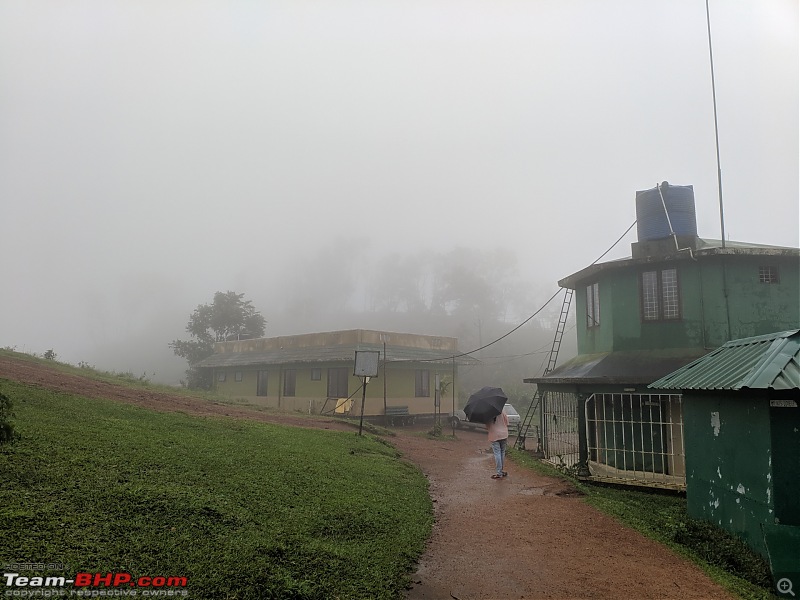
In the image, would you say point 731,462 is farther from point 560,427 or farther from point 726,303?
point 560,427

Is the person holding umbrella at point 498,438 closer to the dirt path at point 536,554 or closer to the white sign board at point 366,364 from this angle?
the dirt path at point 536,554

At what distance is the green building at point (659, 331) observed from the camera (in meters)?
12.5

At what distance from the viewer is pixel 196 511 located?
18.6ft

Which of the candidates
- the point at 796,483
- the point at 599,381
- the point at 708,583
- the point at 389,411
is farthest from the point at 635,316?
the point at 389,411

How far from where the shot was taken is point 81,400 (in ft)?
36.1

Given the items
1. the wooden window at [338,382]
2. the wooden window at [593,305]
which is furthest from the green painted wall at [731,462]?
the wooden window at [338,382]

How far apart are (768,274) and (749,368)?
26.0 ft

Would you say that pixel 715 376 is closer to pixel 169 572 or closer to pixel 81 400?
pixel 169 572

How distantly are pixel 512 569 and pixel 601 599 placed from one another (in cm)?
111

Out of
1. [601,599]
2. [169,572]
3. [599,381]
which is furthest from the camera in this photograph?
[599,381]

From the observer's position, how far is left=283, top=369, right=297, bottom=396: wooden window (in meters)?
30.3

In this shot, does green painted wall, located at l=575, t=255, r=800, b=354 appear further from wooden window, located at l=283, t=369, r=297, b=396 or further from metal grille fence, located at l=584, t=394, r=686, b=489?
wooden window, located at l=283, t=369, r=297, b=396

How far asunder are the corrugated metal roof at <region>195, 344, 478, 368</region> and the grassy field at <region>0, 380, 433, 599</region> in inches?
667

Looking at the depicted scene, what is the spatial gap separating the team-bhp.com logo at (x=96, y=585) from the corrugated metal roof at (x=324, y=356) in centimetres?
2128
